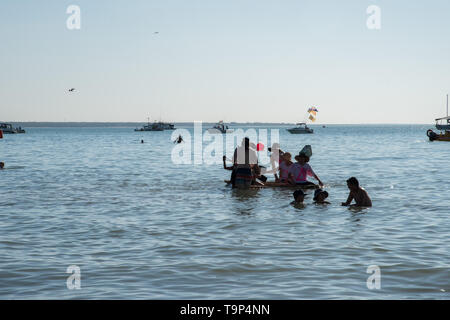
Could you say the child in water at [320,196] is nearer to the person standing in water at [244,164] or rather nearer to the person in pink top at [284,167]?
the person in pink top at [284,167]

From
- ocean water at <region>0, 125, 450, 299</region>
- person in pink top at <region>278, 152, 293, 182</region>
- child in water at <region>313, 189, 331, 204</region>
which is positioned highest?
person in pink top at <region>278, 152, 293, 182</region>

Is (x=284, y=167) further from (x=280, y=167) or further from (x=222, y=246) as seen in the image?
(x=222, y=246)

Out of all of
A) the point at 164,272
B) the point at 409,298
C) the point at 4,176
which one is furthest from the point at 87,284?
the point at 4,176

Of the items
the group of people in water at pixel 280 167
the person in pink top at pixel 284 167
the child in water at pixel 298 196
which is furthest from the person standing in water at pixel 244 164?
the child in water at pixel 298 196

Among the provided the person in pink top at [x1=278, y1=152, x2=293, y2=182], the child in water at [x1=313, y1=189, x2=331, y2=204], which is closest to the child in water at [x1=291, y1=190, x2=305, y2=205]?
the child in water at [x1=313, y1=189, x2=331, y2=204]

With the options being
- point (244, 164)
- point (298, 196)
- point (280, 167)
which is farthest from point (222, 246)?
point (280, 167)

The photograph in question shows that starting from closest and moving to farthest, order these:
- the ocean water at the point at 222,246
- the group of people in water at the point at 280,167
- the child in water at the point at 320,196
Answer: the ocean water at the point at 222,246 → the child in water at the point at 320,196 → the group of people in water at the point at 280,167

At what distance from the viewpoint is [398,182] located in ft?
80.5

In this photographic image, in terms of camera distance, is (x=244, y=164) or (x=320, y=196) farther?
(x=244, y=164)

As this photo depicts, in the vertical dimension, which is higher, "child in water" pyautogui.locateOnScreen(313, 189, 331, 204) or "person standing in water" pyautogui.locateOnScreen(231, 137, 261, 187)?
"person standing in water" pyautogui.locateOnScreen(231, 137, 261, 187)

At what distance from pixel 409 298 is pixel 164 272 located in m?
3.61

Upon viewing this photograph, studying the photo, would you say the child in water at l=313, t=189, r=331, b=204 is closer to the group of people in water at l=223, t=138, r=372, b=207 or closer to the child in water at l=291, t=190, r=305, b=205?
the child in water at l=291, t=190, r=305, b=205

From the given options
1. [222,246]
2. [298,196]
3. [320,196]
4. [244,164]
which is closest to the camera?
[222,246]

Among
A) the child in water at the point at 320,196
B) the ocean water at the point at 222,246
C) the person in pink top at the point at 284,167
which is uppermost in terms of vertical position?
the person in pink top at the point at 284,167
